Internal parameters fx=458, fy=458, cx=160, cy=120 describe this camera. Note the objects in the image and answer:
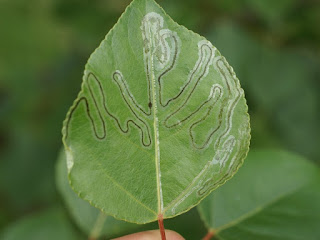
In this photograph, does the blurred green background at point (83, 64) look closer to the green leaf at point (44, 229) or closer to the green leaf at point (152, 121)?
the green leaf at point (44, 229)

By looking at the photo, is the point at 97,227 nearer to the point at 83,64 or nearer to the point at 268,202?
the point at 268,202

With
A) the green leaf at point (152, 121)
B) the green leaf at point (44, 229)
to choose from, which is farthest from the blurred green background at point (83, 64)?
the green leaf at point (152, 121)

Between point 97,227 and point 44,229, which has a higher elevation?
point 97,227

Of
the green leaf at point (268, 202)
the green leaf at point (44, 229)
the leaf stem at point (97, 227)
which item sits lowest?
the green leaf at point (44, 229)

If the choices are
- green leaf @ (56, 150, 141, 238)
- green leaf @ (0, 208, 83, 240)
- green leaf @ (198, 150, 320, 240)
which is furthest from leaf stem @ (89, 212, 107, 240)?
green leaf @ (198, 150, 320, 240)

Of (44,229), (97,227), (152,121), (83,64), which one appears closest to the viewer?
(152,121)

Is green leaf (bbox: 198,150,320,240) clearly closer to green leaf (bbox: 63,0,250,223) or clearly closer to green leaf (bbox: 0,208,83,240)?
green leaf (bbox: 63,0,250,223)

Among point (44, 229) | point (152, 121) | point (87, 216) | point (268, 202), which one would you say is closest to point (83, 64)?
point (44, 229)
